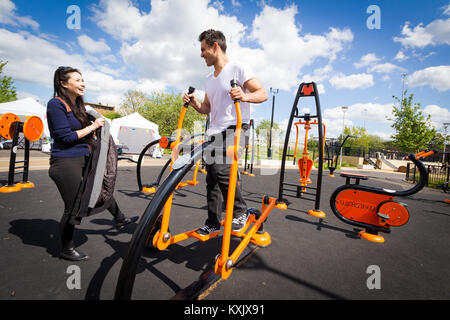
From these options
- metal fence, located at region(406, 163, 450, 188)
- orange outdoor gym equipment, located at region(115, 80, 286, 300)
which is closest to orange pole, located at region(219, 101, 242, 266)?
orange outdoor gym equipment, located at region(115, 80, 286, 300)

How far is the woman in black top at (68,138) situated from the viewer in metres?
1.82

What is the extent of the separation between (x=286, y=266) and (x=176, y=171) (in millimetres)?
1480

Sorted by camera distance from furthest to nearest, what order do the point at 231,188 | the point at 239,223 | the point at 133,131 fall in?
the point at 133,131
the point at 239,223
the point at 231,188

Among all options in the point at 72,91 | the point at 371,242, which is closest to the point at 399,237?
the point at 371,242

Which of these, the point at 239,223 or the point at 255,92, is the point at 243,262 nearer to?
the point at 239,223

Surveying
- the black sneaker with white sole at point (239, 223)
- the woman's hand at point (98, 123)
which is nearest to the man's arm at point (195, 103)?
the woman's hand at point (98, 123)

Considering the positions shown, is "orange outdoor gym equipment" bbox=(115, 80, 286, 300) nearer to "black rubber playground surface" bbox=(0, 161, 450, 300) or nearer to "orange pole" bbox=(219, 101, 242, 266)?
"orange pole" bbox=(219, 101, 242, 266)

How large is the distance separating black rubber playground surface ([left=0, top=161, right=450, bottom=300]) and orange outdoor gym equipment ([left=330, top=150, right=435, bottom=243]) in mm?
224

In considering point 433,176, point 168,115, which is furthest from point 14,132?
point 168,115

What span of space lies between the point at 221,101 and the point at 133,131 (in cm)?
1602

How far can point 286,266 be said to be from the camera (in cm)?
207

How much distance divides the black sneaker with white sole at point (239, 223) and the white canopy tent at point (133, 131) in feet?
48.4

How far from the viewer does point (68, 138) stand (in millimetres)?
1812

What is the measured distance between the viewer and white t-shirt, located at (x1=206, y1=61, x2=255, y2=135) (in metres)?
1.85
